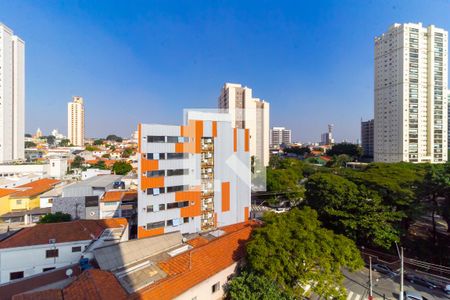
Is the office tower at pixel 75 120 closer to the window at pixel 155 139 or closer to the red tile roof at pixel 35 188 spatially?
the red tile roof at pixel 35 188

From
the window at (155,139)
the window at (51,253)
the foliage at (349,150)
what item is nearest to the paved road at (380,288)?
the window at (155,139)

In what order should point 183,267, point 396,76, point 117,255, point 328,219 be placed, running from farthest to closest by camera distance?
point 396,76 < point 328,219 < point 117,255 < point 183,267

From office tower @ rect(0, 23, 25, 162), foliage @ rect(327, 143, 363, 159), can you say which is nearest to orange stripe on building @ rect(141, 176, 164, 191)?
office tower @ rect(0, 23, 25, 162)

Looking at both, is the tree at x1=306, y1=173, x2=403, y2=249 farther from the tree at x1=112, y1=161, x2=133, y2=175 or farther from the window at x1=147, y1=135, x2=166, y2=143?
the tree at x1=112, y1=161, x2=133, y2=175

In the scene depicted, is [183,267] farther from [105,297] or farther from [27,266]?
[27,266]

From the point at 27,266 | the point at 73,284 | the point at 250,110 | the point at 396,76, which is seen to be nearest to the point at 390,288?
the point at 73,284

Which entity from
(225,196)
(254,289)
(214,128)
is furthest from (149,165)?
(254,289)
